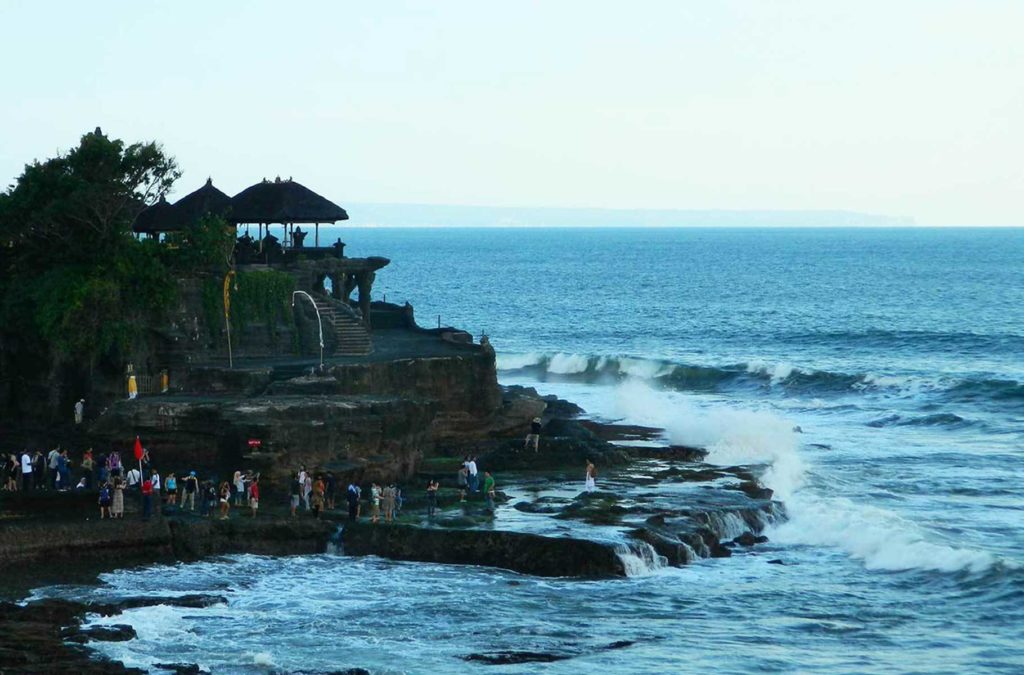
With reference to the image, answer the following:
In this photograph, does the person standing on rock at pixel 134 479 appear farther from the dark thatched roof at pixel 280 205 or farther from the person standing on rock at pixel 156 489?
the dark thatched roof at pixel 280 205

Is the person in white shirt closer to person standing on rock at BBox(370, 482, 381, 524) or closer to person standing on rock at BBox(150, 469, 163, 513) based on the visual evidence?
person standing on rock at BBox(150, 469, 163, 513)

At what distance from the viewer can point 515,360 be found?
81.6 meters

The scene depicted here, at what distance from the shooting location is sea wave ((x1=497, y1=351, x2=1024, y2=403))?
6756cm

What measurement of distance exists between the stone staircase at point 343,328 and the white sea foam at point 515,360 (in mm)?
29730

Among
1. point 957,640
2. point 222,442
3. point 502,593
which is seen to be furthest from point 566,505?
point 957,640

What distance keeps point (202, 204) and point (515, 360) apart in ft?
109

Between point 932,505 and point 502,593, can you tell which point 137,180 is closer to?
point 502,593

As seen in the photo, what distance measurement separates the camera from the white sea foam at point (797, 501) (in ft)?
122

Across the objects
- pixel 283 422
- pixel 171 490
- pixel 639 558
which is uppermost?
pixel 283 422

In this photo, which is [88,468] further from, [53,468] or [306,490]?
[306,490]

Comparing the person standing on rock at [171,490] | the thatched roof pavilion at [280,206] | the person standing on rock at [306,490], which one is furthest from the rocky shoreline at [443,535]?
the thatched roof pavilion at [280,206]

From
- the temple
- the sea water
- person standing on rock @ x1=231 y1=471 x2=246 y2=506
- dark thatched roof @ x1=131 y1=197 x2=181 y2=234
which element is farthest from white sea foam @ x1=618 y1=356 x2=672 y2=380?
person standing on rock @ x1=231 y1=471 x2=246 y2=506

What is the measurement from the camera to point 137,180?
1813 inches

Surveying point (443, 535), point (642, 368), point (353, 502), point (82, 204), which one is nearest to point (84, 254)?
point (82, 204)
